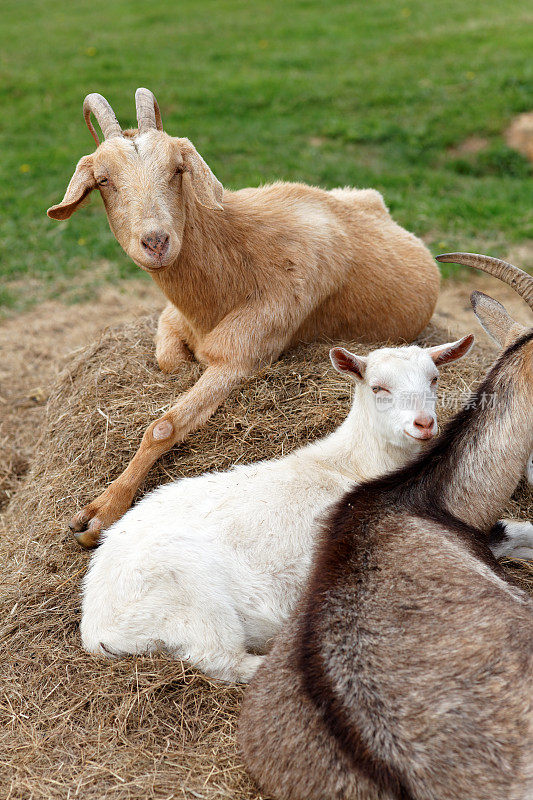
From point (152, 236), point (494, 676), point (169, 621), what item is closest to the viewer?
point (494, 676)

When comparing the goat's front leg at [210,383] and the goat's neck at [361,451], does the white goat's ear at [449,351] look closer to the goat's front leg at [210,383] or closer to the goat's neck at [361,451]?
the goat's neck at [361,451]

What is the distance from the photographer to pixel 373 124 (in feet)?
41.1

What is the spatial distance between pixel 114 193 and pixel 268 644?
2.73m

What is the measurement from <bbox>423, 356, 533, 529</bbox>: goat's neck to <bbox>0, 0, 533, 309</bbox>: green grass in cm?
551

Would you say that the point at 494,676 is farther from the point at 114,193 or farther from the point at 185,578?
the point at 114,193

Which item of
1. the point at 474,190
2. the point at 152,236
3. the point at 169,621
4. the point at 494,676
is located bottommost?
the point at 474,190

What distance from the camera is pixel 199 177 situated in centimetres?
481

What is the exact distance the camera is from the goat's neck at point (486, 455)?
3.99 metres

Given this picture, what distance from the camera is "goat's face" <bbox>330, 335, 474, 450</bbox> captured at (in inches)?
158

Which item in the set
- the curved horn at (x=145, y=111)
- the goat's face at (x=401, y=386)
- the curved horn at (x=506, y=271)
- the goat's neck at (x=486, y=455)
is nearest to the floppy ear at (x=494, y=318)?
the curved horn at (x=506, y=271)

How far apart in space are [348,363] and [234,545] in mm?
1135

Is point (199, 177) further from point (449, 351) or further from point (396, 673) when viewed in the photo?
point (396, 673)

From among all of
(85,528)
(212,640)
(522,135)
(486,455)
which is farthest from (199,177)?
(522,135)

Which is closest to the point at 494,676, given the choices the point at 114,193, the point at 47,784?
the point at 47,784
